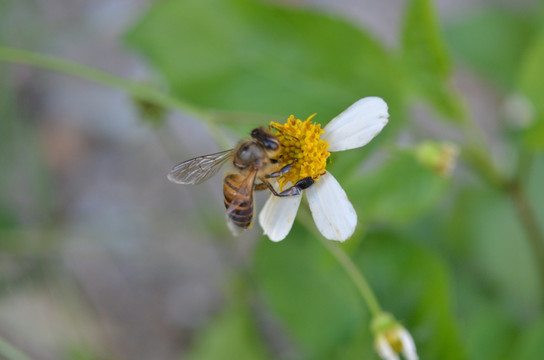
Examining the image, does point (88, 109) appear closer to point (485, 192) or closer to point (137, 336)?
point (137, 336)

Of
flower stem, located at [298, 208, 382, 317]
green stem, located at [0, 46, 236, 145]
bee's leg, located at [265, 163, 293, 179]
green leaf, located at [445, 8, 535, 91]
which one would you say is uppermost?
green leaf, located at [445, 8, 535, 91]

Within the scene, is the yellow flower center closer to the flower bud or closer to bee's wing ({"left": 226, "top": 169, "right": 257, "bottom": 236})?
bee's wing ({"left": 226, "top": 169, "right": 257, "bottom": 236})

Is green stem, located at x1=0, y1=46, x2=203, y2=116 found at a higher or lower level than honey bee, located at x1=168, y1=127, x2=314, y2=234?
higher

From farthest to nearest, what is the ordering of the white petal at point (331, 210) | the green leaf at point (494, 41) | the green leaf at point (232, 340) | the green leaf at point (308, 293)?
the green leaf at point (494, 41)
the green leaf at point (232, 340)
the green leaf at point (308, 293)
the white petal at point (331, 210)

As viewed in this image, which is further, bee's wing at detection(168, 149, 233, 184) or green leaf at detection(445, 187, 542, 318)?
green leaf at detection(445, 187, 542, 318)

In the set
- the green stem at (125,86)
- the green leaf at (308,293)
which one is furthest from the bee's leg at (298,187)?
the green leaf at (308,293)

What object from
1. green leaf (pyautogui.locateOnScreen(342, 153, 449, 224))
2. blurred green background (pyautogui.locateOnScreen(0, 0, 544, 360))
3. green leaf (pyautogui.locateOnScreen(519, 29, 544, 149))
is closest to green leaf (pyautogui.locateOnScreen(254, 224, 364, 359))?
blurred green background (pyautogui.locateOnScreen(0, 0, 544, 360))

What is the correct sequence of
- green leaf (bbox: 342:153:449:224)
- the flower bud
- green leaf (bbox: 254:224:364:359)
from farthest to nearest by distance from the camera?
green leaf (bbox: 254:224:364:359) < green leaf (bbox: 342:153:449:224) < the flower bud

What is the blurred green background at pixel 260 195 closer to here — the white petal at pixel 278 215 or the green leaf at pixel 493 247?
the green leaf at pixel 493 247
